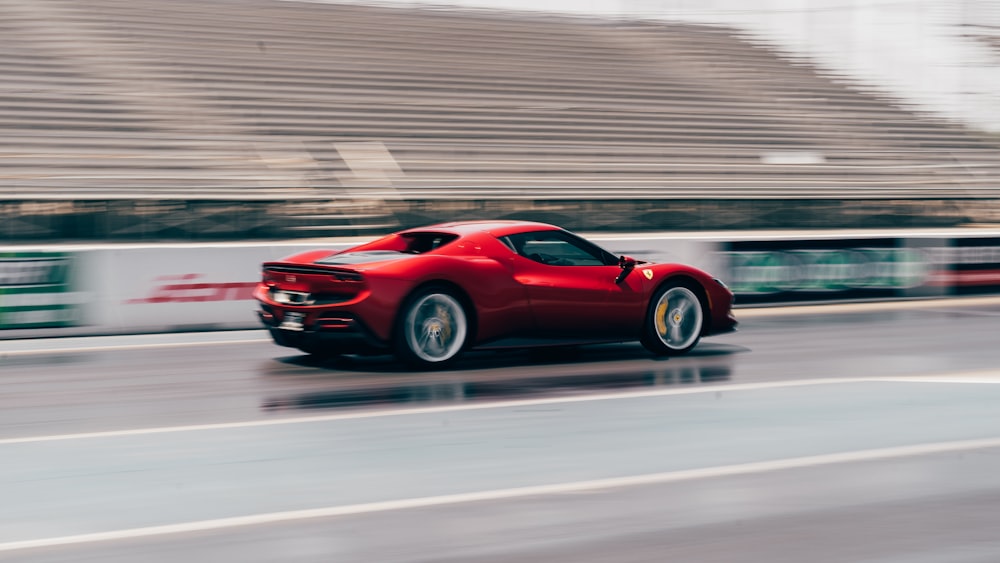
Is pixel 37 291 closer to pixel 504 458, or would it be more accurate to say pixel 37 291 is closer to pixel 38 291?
pixel 38 291

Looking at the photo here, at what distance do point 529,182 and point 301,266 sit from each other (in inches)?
505

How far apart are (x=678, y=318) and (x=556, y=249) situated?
1266 mm

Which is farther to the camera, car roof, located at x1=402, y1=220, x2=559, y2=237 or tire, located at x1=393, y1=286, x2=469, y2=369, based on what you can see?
car roof, located at x1=402, y1=220, x2=559, y2=237

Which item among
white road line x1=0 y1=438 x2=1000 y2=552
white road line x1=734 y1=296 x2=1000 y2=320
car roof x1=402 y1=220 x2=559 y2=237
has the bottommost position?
white road line x1=734 y1=296 x2=1000 y2=320

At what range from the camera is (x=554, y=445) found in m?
6.19

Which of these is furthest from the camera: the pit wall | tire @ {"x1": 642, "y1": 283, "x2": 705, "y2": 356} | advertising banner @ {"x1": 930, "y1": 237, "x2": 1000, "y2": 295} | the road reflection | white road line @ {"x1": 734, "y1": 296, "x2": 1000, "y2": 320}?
advertising banner @ {"x1": 930, "y1": 237, "x2": 1000, "y2": 295}

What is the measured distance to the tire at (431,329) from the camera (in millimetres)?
8680

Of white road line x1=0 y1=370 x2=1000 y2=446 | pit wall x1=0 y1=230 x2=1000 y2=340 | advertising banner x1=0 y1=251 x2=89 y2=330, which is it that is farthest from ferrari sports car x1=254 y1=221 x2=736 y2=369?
advertising banner x1=0 y1=251 x2=89 y2=330

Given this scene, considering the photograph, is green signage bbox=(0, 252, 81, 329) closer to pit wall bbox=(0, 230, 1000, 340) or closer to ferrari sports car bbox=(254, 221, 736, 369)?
pit wall bbox=(0, 230, 1000, 340)

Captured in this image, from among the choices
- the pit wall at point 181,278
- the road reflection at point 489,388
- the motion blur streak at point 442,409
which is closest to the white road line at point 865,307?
the pit wall at point 181,278

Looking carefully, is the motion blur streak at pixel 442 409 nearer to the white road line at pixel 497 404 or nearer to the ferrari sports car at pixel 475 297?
the white road line at pixel 497 404

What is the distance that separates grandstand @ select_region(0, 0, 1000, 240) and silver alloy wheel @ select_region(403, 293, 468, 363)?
899 centimetres

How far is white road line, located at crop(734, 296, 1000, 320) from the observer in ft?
47.3

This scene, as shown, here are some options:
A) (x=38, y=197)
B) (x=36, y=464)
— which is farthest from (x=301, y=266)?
(x=38, y=197)
